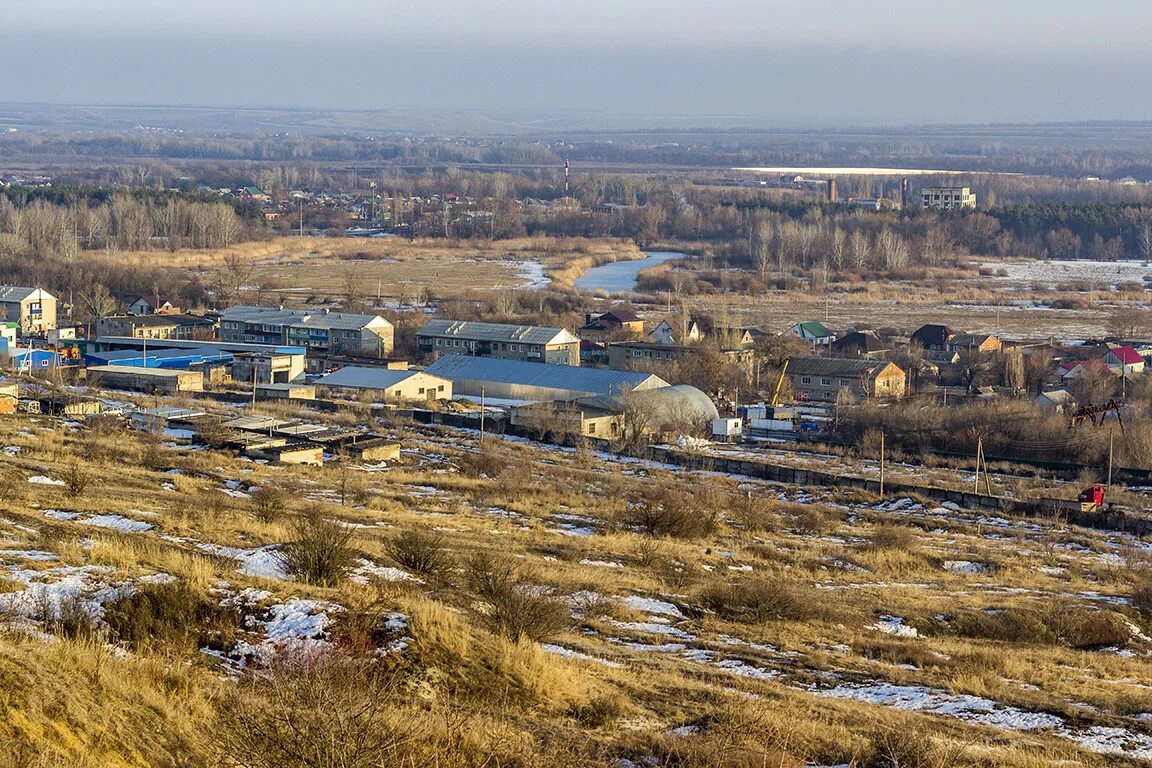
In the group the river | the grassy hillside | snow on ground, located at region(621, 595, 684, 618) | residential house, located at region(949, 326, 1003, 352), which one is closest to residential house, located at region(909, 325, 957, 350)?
residential house, located at region(949, 326, 1003, 352)

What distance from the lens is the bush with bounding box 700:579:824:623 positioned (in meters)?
6.96

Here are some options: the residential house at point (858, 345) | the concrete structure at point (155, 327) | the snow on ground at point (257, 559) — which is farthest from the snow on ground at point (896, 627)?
the concrete structure at point (155, 327)

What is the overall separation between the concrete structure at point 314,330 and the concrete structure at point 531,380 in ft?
13.4

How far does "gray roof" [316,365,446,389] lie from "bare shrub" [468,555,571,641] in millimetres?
15884

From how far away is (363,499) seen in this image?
11.0 m

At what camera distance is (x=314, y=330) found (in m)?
27.9

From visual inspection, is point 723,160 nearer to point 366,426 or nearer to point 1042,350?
point 1042,350

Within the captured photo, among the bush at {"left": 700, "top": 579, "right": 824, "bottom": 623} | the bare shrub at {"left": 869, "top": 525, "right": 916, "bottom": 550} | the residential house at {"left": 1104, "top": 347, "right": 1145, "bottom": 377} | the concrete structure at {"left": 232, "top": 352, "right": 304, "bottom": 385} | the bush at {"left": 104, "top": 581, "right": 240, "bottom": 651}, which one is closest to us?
the bush at {"left": 104, "top": 581, "right": 240, "bottom": 651}

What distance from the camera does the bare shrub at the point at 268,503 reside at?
8.55m

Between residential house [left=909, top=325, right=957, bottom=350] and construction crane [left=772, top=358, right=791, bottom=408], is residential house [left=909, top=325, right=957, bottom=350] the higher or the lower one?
the higher one

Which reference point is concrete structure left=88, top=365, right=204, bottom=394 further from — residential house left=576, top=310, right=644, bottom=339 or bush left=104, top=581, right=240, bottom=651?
bush left=104, top=581, right=240, bottom=651

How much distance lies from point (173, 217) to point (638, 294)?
744 inches

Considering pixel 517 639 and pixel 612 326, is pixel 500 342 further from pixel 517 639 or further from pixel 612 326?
pixel 517 639

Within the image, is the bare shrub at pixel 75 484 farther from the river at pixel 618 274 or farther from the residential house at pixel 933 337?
the river at pixel 618 274
